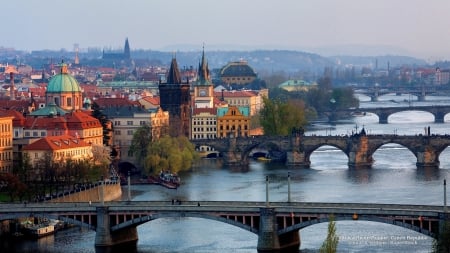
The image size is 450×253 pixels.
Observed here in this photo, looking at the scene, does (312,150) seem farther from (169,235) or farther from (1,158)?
(169,235)

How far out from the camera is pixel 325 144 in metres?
76.6

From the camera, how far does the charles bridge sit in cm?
7338

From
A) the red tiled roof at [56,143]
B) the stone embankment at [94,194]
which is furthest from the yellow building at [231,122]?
the stone embankment at [94,194]

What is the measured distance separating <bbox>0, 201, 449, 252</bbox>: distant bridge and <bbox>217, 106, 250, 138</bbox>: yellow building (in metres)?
38.9

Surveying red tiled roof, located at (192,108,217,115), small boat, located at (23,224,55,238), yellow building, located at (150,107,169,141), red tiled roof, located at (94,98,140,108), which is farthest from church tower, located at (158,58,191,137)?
small boat, located at (23,224,55,238)

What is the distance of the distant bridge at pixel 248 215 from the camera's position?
4094cm

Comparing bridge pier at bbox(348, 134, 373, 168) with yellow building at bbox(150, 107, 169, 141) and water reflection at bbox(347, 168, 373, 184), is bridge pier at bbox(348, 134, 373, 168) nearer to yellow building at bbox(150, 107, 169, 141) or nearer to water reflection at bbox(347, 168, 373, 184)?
water reflection at bbox(347, 168, 373, 184)

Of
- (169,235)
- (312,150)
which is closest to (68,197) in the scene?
(169,235)

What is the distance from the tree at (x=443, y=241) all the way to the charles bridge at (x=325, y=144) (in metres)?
33.3

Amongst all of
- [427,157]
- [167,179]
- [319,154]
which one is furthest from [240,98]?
[167,179]

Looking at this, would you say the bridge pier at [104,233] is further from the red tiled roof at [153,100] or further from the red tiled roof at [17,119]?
the red tiled roof at [153,100]

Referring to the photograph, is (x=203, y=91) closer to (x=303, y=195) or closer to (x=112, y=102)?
(x=112, y=102)

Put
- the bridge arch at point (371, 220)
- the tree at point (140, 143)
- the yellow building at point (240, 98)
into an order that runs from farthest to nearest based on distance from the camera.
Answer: the yellow building at point (240, 98) → the tree at point (140, 143) → the bridge arch at point (371, 220)

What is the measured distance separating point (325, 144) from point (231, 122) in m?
10.3
